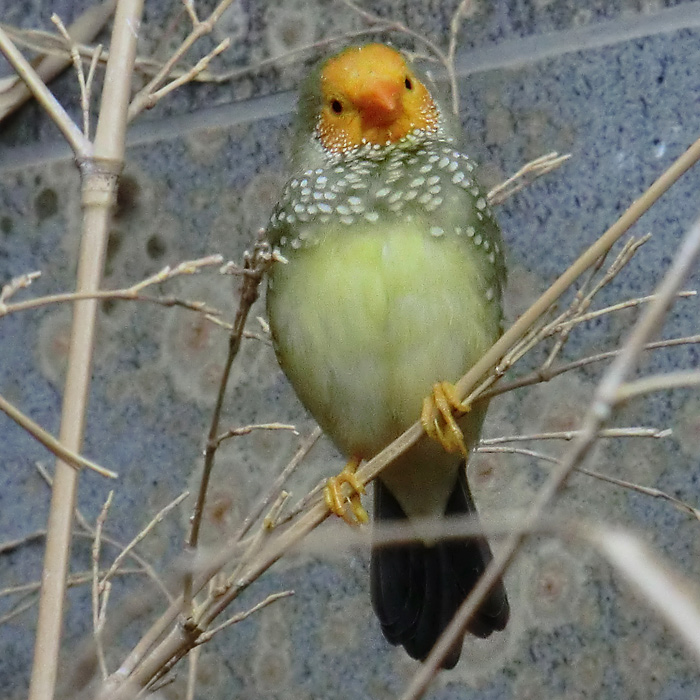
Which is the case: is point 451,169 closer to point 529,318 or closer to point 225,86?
point 529,318

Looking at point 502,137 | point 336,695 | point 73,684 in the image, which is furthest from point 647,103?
point 73,684

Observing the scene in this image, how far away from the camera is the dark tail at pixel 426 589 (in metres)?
1.15

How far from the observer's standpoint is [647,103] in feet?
4.59

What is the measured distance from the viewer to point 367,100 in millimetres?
1108

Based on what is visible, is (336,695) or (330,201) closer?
(330,201)

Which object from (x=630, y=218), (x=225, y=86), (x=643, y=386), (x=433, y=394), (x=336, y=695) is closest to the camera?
(x=643, y=386)

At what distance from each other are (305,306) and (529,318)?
478 mm

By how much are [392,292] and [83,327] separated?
38cm

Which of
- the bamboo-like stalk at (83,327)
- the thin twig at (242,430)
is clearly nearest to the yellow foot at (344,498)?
the thin twig at (242,430)

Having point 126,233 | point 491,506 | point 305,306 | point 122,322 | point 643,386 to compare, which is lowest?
point 491,506

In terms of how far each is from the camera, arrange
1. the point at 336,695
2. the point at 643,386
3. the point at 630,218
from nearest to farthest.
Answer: the point at 643,386 < the point at 630,218 < the point at 336,695

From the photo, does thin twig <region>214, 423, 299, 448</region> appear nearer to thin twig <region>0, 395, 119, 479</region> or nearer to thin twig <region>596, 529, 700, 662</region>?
thin twig <region>0, 395, 119, 479</region>

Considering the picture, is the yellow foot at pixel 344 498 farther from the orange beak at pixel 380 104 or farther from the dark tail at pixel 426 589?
the orange beak at pixel 380 104

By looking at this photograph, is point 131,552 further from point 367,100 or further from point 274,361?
point 367,100
